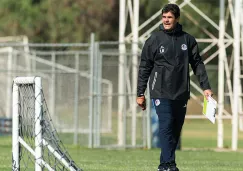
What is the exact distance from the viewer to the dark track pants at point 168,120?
1274 cm

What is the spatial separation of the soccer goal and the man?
1393mm

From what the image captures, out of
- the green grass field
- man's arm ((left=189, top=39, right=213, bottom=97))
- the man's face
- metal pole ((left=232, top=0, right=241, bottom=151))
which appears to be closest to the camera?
the man's face

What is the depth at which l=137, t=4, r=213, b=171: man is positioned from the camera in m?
12.7

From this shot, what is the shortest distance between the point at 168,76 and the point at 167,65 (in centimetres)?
13

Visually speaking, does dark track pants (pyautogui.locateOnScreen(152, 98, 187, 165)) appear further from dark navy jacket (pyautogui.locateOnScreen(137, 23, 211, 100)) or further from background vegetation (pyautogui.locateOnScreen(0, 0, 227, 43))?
background vegetation (pyautogui.locateOnScreen(0, 0, 227, 43))

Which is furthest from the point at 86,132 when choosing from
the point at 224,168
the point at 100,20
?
the point at 100,20

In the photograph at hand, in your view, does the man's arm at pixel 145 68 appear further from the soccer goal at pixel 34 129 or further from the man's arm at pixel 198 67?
the soccer goal at pixel 34 129

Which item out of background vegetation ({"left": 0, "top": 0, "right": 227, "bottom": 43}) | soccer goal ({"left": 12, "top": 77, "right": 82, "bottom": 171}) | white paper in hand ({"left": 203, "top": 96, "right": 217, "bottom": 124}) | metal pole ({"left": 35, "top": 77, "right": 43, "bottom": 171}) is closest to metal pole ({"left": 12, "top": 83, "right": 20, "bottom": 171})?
soccer goal ({"left": 12, "top": 77, "right": 82, "bottom": 171})

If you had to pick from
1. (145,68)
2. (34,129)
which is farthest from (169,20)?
(34,129)

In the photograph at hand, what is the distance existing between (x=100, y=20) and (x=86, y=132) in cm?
3252

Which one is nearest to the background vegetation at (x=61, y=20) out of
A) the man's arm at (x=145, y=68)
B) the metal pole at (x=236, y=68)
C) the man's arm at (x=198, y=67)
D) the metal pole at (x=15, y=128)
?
the metal pole at (x=236, y=68)

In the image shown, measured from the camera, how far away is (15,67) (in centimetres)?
3070

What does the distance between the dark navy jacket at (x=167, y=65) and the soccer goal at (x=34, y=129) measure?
55.5 inches

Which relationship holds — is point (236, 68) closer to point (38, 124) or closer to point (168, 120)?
point (168, 120)
